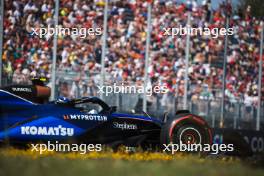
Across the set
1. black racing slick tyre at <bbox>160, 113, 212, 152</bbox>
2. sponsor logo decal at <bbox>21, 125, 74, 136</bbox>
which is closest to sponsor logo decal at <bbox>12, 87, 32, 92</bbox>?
sponsor logo decal at <bbox>21, 125, 74, 136</bbox>

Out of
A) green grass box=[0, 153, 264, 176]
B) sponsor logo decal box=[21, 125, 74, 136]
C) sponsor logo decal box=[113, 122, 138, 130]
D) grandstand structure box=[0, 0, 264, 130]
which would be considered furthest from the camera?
grandstand structure box=[0, 0, 264, 130]

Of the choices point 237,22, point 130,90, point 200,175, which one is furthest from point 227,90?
point 200,175

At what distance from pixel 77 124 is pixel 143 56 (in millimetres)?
6184

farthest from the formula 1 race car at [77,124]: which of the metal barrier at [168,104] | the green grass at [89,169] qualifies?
the metal barrier at [168,104]

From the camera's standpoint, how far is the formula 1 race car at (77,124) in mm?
9336

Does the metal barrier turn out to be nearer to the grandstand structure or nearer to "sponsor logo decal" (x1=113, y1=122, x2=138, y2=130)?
the grandstand structure

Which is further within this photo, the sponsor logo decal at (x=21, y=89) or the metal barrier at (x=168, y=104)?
the metal barrier at (x=168, y=104)

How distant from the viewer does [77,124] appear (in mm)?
9641

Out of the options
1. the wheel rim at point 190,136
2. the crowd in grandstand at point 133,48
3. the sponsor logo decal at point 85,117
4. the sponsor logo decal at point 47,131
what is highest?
the crowd in grandstand at point 133,48

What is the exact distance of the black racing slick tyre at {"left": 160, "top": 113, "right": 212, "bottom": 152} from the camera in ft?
32.2

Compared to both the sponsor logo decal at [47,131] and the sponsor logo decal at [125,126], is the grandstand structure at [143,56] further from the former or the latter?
the sponsor logo decal at [47,131]

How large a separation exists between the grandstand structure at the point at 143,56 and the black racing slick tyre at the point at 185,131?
3.87 meters

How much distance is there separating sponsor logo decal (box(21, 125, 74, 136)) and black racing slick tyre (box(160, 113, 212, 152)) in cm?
142

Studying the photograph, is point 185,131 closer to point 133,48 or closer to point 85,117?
point 85,117
